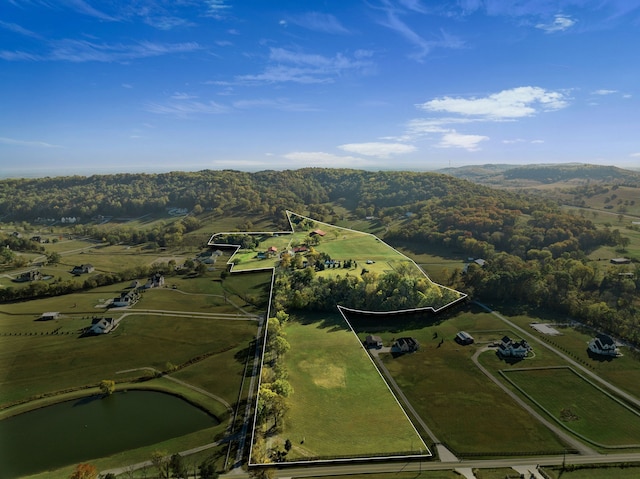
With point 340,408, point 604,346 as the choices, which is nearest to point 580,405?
point 604,346

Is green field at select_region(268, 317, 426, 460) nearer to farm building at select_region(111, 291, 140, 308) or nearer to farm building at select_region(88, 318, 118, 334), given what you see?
farm building at select_region(88, 318, 118, 334)

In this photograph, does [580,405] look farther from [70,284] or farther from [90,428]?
[70,284]

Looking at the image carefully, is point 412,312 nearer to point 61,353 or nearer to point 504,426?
point 504,426

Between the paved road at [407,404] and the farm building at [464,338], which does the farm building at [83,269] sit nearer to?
the paved road at [407,404]

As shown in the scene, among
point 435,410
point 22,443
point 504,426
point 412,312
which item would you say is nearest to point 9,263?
point 22,443

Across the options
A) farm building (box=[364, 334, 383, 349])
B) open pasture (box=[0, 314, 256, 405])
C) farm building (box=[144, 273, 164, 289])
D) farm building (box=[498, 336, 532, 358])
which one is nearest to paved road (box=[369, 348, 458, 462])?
farm building (box=[364, 334, 383, 349])

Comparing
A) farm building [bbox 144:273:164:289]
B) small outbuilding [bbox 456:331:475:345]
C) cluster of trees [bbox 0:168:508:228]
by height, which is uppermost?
cluster of trees [bbox 0:168:508:228]

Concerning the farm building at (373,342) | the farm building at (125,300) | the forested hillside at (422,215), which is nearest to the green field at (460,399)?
the farm building at (373,342)
